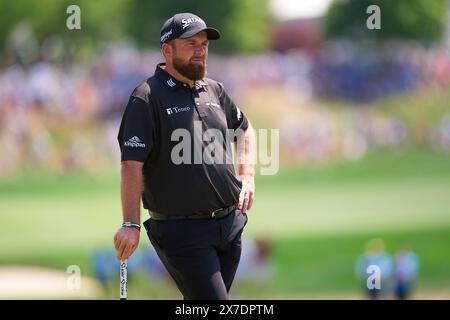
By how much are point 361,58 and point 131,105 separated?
51.8ft

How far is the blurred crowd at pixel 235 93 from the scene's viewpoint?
19469 mm

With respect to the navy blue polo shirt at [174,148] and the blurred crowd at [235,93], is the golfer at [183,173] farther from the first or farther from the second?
the blurred crowd at [235,93]

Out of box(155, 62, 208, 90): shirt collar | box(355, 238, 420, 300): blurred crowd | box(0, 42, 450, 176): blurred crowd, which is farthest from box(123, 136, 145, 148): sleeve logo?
box(0, 42, 450, 176): blurred crowd

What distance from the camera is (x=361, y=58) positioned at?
800 inches

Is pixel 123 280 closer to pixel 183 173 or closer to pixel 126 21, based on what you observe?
pixel 183 173

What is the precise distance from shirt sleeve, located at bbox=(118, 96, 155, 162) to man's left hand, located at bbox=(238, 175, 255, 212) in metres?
0.69

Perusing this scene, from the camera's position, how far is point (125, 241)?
4980 mm

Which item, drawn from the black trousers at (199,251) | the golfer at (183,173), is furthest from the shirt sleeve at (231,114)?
the black trousers at (199,251)

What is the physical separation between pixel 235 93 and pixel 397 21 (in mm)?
4007

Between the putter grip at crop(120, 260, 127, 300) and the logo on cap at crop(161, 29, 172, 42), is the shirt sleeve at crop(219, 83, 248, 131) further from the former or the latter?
the putter grip at crop(120, 260, 127, 300)

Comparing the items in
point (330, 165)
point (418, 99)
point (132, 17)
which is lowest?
point (330, 165)

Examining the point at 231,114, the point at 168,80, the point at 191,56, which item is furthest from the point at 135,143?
the point at 231,114
